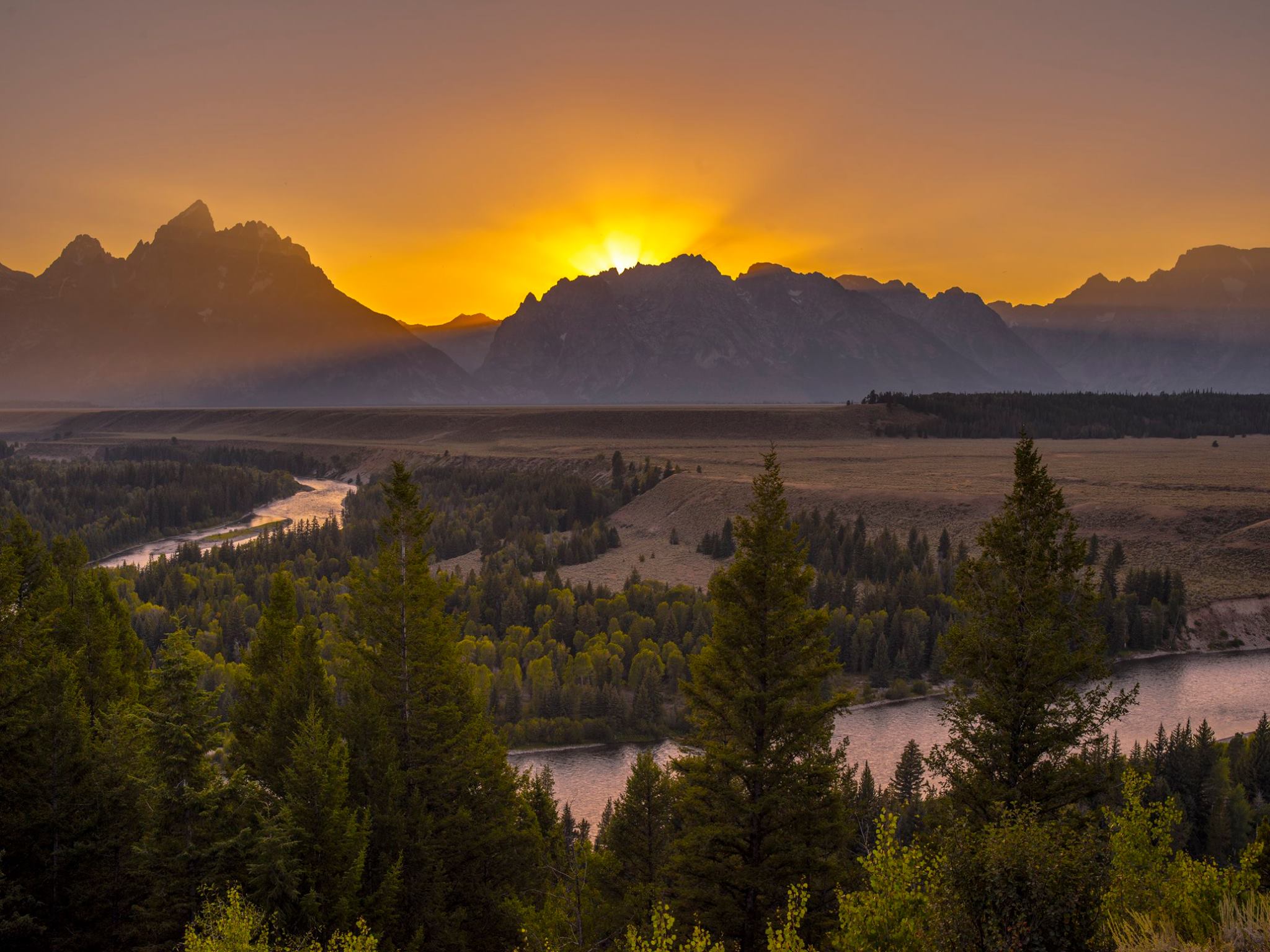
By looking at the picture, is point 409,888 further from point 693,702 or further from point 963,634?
point 963,634

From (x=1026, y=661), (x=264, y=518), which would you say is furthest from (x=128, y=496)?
(x=1026, y=661)

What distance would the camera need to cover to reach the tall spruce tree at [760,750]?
1948cm

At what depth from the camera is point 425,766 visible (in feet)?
86.1

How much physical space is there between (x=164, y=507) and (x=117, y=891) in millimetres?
129560

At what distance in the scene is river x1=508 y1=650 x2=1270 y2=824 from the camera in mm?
48188

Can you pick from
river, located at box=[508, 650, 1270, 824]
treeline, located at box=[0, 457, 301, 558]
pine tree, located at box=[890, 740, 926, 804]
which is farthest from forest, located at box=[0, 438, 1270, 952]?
treeline, located at box=[0, 457, 301, 558]

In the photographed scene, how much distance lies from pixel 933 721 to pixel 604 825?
28793 mm

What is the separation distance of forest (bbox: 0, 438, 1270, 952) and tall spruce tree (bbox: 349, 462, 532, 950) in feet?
0.29

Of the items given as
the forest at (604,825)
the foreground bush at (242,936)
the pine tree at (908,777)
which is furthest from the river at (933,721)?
the foreground bush at (242,936)

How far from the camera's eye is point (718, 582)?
21.0m

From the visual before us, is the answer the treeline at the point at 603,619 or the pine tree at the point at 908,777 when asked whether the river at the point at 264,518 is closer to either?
the treeline at the point at 603,619

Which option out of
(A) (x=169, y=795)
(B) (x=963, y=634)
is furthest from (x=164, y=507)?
(B) (x=963, y=634)

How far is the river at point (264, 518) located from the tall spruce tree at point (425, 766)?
85.5 meters

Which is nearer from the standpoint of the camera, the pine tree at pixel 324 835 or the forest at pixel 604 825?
the forest at pixel 604 825
